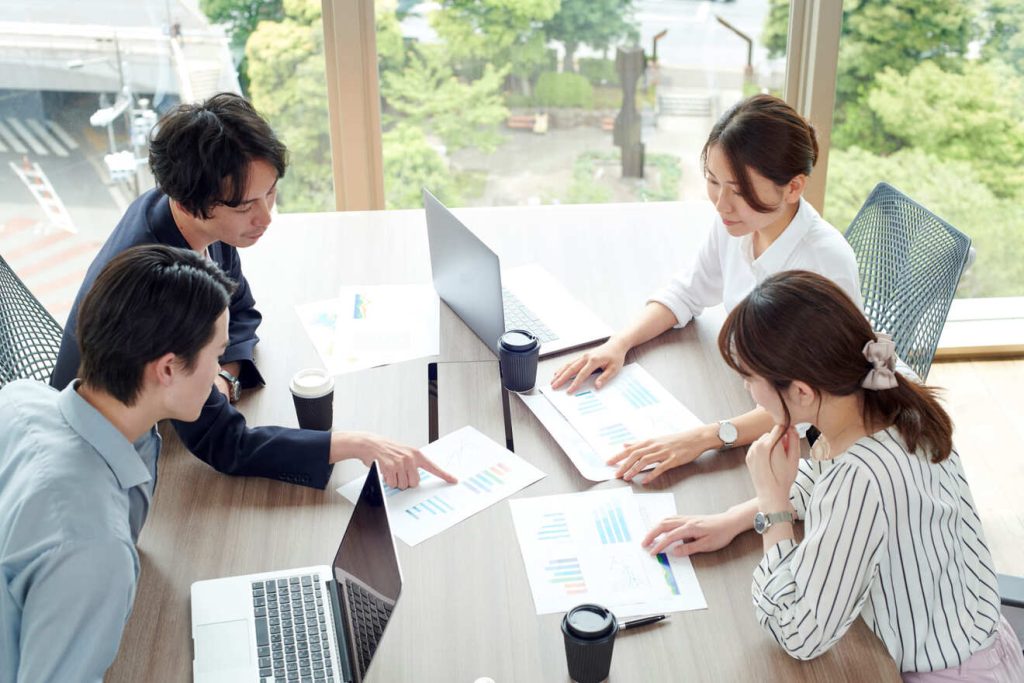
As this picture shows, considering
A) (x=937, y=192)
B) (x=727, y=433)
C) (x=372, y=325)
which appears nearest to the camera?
(x=727, y=433)

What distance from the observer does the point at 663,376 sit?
6.86ft

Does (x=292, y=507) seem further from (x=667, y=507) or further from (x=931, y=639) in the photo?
(x=931, y=639)

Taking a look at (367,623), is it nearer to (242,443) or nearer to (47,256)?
(242,443)

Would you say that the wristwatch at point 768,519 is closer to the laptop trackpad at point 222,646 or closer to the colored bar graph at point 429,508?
the colored bar graph at point 429,508

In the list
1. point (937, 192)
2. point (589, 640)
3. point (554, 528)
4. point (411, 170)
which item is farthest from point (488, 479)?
point (937, 192)

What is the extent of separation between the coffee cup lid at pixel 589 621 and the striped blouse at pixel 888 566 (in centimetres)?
23

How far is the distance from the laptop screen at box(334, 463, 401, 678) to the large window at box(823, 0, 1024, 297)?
2.52 m

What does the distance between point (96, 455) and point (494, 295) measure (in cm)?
82

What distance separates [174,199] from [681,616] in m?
1.17

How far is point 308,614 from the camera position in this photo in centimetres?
149

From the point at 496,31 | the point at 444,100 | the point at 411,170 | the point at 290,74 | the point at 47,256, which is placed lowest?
the point at 47,256

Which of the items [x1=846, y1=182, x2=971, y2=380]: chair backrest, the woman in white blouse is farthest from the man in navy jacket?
[x1=846, y1=182, x2=971, y2=380]: chair backrest

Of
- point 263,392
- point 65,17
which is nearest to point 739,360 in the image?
point 263,392

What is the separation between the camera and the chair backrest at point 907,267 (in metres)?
2.05
